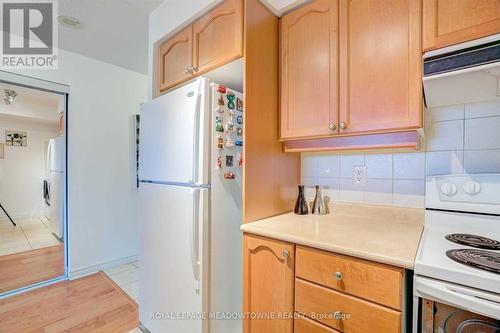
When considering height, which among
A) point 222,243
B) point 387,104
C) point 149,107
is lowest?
point 222,243

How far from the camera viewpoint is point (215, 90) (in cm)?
132

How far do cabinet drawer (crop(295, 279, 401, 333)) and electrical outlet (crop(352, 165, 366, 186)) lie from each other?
0.77 m

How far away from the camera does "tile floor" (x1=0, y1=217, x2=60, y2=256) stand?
3123 mm

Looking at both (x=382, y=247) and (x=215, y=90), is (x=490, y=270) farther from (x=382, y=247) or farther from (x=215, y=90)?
(x=215, y=90)

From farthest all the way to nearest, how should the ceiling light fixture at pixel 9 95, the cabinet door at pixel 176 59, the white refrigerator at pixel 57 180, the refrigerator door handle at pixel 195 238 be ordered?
the ceiling light fixture at pixel 9 95 < the white refrigerator at pixel 57 180 < the cabinet door at pixel 176 59 < the refrigerator door handle at pixel 195 238

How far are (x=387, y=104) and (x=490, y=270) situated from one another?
76 cm

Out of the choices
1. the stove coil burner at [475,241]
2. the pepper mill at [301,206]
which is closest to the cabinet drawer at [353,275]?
the stove coil burner at [475,241]

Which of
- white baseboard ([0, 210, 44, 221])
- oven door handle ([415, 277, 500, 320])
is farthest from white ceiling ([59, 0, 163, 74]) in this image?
white baseboard ([0, 210, 44, 221])

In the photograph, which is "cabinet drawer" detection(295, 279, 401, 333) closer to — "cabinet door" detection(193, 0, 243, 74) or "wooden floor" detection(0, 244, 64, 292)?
"cabinet door" detection(193, 0, 243, 74)

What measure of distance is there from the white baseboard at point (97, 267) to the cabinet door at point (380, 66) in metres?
3.00

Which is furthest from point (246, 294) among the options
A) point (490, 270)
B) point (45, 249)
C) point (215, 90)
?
point (45, 249)

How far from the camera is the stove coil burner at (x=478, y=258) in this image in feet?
2.35

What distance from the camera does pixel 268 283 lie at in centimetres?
117

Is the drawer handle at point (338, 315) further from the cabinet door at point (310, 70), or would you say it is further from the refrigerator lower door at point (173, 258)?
the cabinet door at point (310, 70)
